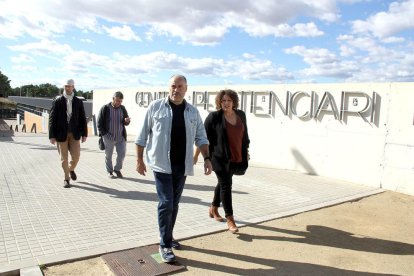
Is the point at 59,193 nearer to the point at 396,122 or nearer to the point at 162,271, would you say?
the point at 162,271

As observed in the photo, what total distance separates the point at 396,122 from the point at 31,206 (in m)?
6.50

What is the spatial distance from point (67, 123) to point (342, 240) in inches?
184

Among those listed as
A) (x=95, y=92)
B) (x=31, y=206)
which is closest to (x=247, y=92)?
(x=31, y=206)

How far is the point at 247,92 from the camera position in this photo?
34.7ft

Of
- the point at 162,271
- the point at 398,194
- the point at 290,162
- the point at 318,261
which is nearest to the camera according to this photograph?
the point at 162,271

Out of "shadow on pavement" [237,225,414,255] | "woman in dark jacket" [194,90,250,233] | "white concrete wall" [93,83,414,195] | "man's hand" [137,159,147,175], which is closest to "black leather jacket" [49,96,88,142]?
"woman in dark jacket" [194,90,250,233]

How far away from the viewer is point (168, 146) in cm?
369

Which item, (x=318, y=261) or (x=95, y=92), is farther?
(x=95, y=92)

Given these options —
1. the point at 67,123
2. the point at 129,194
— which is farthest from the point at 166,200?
the point at 67,123

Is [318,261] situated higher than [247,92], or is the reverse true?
[247,92]

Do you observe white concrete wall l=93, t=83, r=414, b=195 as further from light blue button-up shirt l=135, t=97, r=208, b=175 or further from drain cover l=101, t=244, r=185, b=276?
drain cover l=101, t=244, r=185, b=276

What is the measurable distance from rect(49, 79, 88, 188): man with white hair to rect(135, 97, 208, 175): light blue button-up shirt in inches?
124

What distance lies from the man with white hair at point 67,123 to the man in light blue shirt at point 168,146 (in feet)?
10.3

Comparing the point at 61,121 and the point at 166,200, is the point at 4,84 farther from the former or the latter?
the point at 166,200
